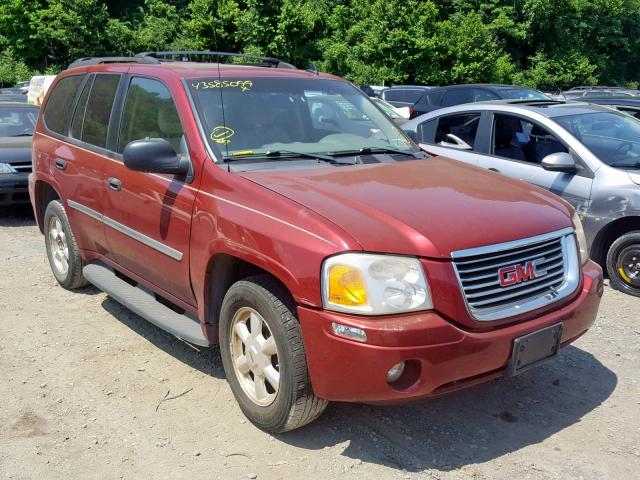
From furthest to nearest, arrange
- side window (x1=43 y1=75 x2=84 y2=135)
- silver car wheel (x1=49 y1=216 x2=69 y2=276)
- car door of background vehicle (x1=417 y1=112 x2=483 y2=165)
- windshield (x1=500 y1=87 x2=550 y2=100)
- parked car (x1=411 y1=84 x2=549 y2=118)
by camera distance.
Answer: parked car (x1=411 y1=84 x2=549 y2=118)
windshield (x1=500 y1=87 x2=550 y2=100)
car door of background vehicle (x1=417 y1=112 x2=483 y2=165)
silver car wheel (x1=49 y1=216 x2=69 y2=276)
side window (x1=43 y1=75 x2=84 y2=135)

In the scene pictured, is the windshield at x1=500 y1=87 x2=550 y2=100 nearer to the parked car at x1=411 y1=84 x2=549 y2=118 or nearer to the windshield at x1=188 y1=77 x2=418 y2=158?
the parked car at x1=411 y1=84 x2=549 y2=118

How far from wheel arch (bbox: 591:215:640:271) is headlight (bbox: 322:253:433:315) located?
3.64 meters

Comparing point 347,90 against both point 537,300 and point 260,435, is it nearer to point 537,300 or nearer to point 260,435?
point 537,300

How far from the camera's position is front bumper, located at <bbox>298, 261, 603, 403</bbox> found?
2.84 metres

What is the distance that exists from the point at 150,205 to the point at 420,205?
68.5 inches

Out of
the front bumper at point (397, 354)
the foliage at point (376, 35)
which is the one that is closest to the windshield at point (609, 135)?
the front bumper at point (397, 354)

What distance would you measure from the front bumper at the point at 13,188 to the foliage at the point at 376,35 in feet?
82.8

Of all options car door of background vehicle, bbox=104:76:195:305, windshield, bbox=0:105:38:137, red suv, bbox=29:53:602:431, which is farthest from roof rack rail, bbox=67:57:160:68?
windshield, bbox=0:105:38:137

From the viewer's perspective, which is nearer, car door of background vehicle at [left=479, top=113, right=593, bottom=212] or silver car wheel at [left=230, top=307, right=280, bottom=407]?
silver car wheel at [left=230, top=307, right=280, bottom=407]

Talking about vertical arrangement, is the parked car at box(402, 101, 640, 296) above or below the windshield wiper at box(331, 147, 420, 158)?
below

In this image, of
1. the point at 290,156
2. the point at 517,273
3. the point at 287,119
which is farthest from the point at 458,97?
the point at 517,273

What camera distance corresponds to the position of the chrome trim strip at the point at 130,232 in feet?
12.9

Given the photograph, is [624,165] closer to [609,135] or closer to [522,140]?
[609,135]

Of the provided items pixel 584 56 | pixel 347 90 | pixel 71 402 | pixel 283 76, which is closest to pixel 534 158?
pixel 347 90
